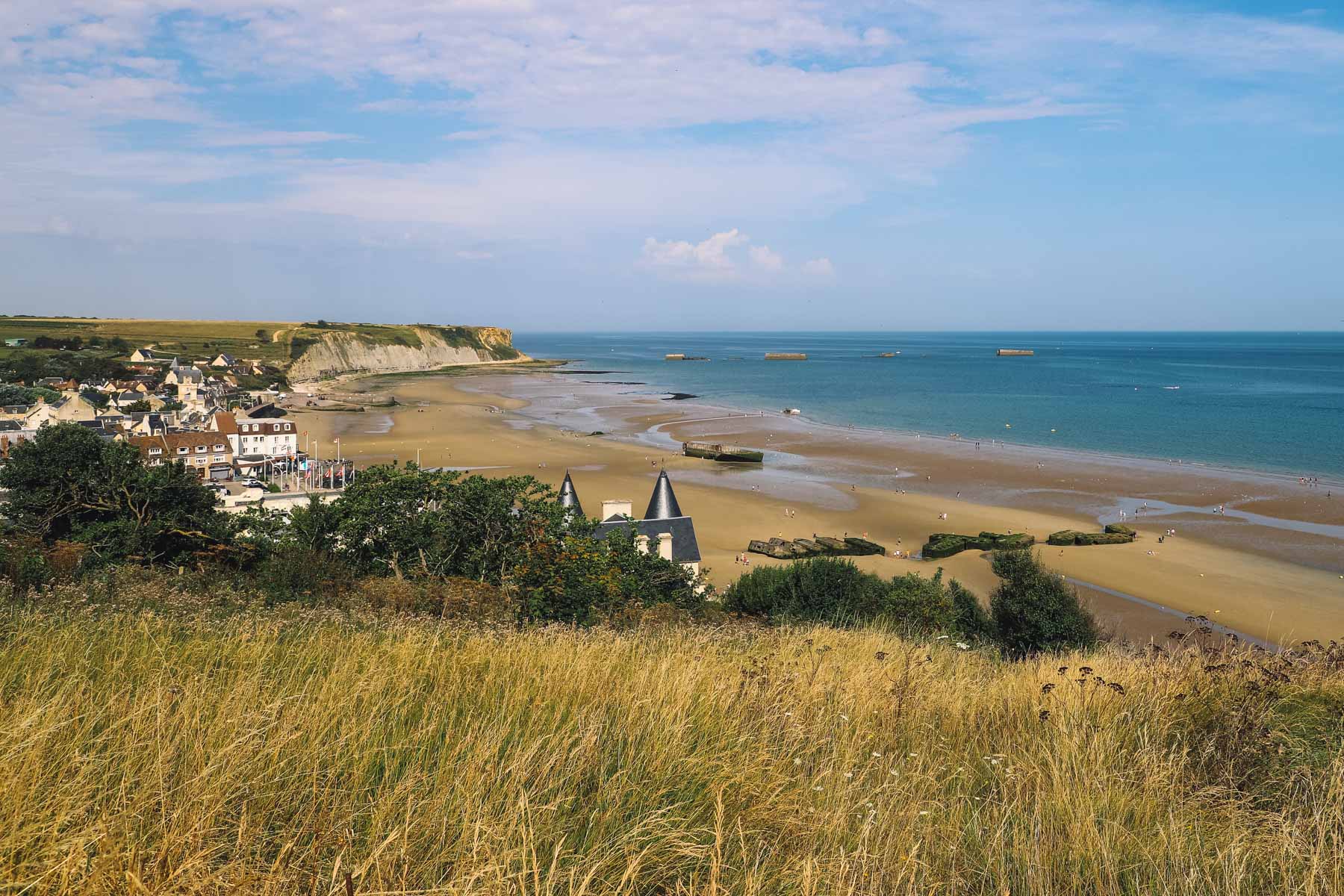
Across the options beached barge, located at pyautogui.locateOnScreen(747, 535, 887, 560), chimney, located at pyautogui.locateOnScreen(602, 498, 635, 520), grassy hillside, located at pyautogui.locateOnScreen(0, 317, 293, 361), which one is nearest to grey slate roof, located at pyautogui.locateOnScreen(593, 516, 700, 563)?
chimney, located at pyautogui.locateOnScreen(602, 498, 635, 520)

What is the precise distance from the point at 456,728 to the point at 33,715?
176 centimetres

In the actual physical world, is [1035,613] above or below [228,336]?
below

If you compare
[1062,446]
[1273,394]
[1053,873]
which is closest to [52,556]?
[1053,873]

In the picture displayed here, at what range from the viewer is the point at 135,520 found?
18.5 meters

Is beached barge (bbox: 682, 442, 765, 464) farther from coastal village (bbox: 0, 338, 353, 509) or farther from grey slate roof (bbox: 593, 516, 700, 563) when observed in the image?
grey slate roof (bbox: 593, 516, 700, 563)

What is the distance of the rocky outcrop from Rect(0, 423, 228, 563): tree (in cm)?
11980

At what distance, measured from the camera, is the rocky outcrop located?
147375mm

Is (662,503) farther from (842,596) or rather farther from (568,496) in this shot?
(842,596)

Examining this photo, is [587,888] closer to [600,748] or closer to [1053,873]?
[600,748]

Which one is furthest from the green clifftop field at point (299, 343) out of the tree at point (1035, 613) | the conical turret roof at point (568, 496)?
the tree at point (1035, 613)

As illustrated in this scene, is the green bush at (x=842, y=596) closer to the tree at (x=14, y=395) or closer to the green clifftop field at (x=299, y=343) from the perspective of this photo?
the tree at (x=14, y=395)

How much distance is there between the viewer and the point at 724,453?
59.2 meters

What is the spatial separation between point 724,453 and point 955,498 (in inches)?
704

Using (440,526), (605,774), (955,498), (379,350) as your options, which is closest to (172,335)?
(379,350)
